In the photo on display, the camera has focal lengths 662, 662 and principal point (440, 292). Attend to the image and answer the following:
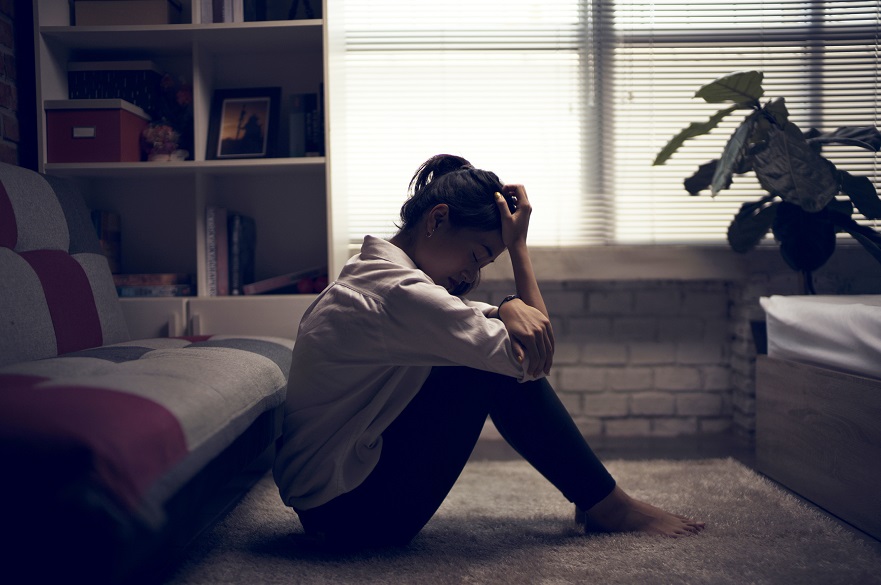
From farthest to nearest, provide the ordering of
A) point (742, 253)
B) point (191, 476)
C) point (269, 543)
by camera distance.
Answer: point (742, 253), point (269, 543), point (191, 476)

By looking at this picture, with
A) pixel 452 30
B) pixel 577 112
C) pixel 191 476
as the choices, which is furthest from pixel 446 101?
pixel 191 476

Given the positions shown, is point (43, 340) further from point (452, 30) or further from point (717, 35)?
point (717, 35)

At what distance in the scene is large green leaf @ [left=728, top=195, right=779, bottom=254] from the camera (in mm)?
2139

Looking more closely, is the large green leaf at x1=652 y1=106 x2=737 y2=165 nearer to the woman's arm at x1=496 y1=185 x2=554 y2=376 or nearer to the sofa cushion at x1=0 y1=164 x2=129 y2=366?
the woman's arm at x1=496 y1=185 x2=554 y2=376

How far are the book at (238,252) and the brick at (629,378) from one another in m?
1.37

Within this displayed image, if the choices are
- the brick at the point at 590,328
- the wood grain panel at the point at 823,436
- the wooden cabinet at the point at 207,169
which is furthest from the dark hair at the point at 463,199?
the brick at the point at 590,328

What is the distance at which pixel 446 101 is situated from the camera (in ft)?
8.05

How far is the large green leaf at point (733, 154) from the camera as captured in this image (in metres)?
2.01

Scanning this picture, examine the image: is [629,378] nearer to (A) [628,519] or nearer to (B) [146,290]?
(A) [628,519]

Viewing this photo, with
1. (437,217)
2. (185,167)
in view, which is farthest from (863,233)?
(185,167)

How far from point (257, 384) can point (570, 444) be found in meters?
0.64

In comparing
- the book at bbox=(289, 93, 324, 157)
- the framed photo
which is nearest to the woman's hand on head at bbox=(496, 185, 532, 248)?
the book at bbox=(289, 93, 324, 157)

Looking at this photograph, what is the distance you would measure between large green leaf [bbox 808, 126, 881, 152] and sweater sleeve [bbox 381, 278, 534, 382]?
1550mm

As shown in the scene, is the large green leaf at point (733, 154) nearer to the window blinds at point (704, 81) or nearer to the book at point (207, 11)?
the window blinds at point (704, 81)
